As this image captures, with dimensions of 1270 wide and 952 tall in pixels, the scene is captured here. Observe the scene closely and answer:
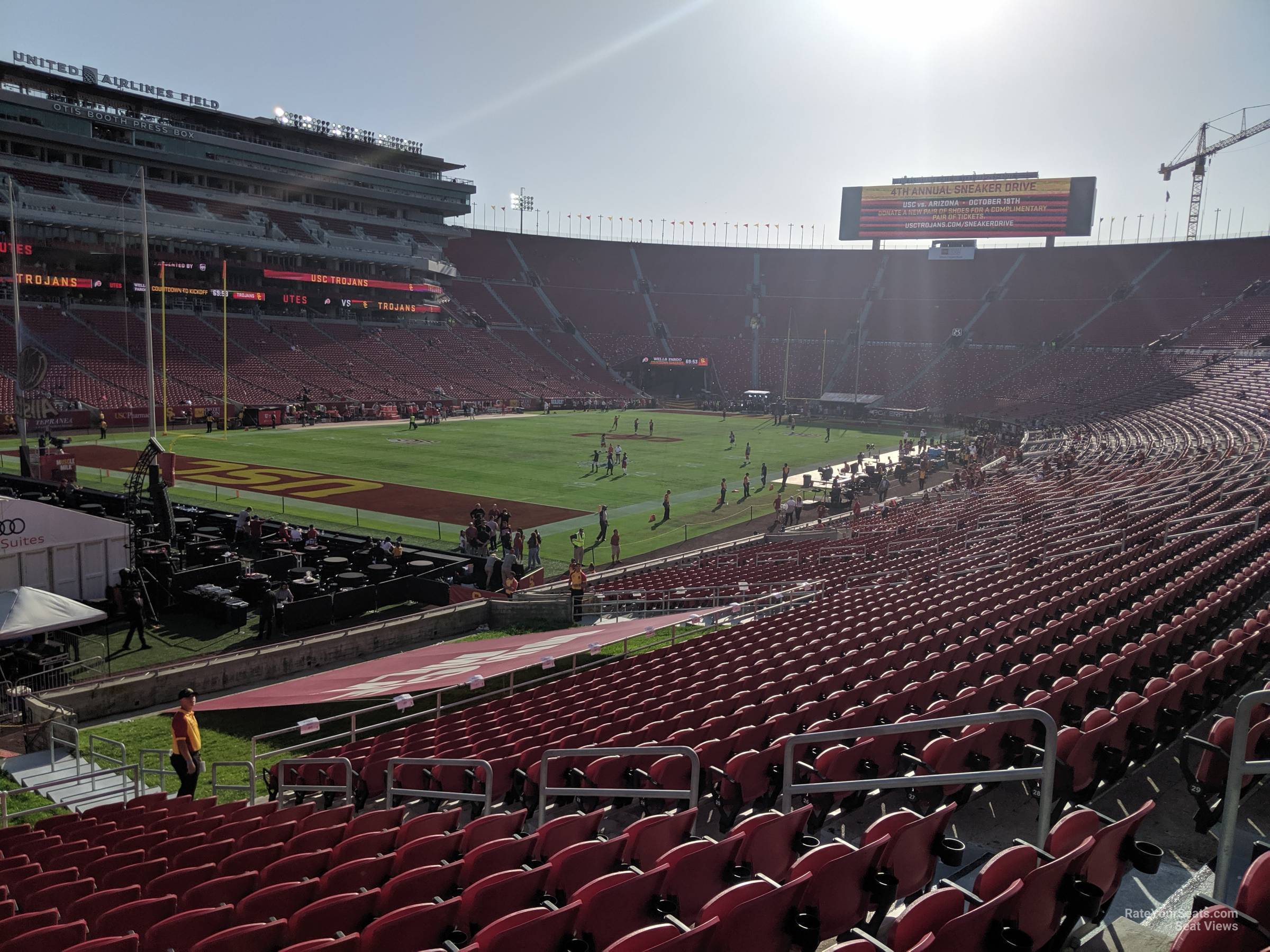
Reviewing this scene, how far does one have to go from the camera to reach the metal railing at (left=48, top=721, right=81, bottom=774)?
11.7m

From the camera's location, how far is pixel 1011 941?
3.66m

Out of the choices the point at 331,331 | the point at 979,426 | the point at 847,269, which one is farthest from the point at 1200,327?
the point at 331,331

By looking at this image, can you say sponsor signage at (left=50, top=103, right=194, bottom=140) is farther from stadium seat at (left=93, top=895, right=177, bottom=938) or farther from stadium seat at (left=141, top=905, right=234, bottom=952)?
stadium seat at (left=141, top=905, right=234, bottom=952)

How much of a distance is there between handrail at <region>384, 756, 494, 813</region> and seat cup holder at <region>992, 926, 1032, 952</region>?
4.34 metres

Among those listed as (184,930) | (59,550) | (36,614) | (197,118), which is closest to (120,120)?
(197,118)

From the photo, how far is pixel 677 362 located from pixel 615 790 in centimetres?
8276

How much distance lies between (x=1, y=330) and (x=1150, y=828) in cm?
6639

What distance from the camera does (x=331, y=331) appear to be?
74688 millimetres

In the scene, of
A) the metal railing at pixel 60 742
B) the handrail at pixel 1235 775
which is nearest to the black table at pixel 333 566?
the metal railing at pixel 60 742

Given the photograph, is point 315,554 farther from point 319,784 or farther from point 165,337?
point 165,337

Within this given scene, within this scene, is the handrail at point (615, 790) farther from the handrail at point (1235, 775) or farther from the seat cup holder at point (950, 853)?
the handrail at point (1235, 775)

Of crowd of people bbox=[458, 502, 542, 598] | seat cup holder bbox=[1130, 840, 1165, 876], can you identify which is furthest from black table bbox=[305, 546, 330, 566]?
seat cup holder bbox=[1130, 840, 1165, 876]

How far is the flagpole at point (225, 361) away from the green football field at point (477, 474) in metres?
1.82

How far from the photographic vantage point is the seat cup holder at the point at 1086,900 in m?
3.98
